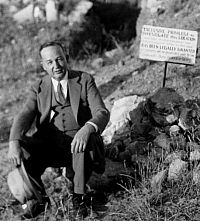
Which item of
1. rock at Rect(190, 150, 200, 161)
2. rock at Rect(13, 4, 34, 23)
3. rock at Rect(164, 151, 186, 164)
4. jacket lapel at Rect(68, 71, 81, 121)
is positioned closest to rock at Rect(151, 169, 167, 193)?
rock at Rect(164, 151, 186, 164)

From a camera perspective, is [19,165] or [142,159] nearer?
[19,165]

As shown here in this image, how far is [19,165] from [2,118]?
383cm

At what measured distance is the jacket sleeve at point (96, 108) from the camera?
3.69 meters

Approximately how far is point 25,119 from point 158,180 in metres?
1.33

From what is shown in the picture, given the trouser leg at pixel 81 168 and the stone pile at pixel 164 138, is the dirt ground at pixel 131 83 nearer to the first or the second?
the stone pile at pixel 164 138

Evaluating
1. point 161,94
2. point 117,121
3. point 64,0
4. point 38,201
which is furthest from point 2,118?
point 64,0

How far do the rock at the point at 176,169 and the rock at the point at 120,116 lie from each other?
1.11 meters

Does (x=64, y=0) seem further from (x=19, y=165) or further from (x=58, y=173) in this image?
(x=19, y=165)

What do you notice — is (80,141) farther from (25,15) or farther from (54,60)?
(25,15)

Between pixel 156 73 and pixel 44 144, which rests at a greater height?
pixel 156 73

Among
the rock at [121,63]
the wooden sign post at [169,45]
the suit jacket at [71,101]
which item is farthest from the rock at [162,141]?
the rock at [121,63]

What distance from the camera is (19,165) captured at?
3.62 metres

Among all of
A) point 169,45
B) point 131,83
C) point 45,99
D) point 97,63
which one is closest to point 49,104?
point 45,99

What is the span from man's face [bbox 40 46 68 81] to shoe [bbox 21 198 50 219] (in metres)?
1.15
